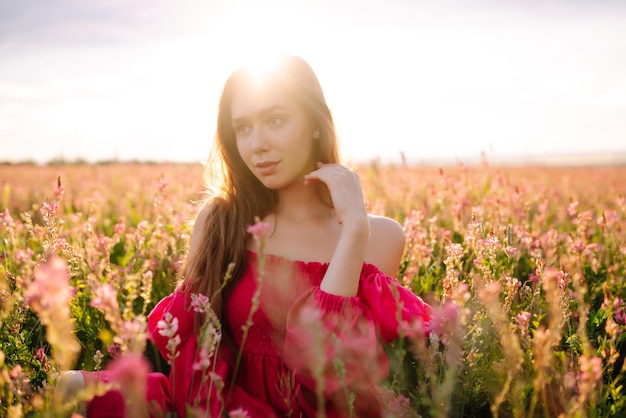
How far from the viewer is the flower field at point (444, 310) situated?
1.42m

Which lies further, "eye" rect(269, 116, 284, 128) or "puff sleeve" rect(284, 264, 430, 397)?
"eye" rect(269, 116, 284, 128)

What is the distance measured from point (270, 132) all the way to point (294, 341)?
1.00 meters

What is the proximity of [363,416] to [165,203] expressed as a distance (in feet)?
8.30

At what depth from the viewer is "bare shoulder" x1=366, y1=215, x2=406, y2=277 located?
118 inches

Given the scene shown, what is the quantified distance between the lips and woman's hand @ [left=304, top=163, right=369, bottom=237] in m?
0.16

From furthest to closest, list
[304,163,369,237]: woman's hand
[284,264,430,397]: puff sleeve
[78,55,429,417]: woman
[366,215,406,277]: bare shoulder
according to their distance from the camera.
→ [366,215,406,277]: bare shoulder < [304,163,369,237]: woman's hand < [78,55,429,417]: woman < [284,264,430,397]: puff sleeve

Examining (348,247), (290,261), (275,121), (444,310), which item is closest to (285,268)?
(290,261)

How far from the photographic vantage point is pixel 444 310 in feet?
6.13

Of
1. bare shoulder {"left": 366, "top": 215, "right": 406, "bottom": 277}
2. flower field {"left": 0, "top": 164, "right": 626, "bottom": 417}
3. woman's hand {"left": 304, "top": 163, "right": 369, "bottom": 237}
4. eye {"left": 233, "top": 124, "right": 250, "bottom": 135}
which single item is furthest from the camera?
bare shoulder {"left": 366, "top": 215, "right": 406, "bottom": 277}

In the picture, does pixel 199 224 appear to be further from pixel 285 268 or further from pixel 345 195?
pixel 345 195

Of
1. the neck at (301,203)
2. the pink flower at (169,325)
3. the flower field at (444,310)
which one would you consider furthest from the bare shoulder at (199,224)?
the pink flower at (169,325)

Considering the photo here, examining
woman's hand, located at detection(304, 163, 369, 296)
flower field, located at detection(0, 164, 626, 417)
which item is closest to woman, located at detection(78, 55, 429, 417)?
woman's hand, located at detection(304, 163, 369, 296)

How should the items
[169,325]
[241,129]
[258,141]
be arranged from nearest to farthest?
[169,325]
[258,141]
[241,129]

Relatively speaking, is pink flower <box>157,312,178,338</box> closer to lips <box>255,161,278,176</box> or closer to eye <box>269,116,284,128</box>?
lips <box>255,161,278,176</box>
